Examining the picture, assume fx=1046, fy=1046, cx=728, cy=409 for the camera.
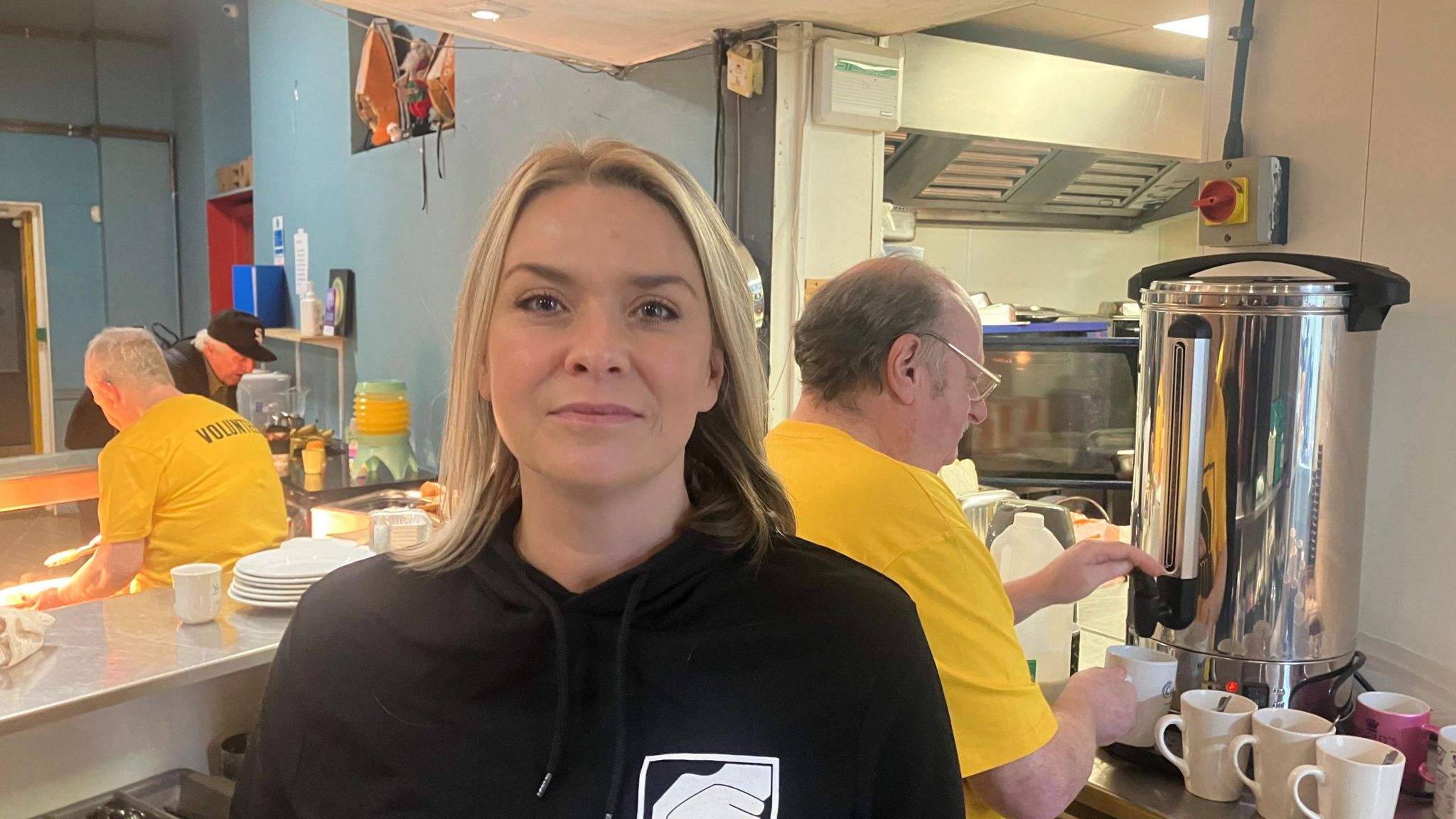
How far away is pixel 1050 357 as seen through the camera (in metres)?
2.84

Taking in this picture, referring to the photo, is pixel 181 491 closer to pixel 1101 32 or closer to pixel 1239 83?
pixel 1239 83

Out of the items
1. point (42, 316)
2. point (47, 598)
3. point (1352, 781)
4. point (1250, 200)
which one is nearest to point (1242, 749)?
point (1352, 781)

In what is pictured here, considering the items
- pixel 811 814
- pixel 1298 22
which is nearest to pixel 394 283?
pixel 1298 22

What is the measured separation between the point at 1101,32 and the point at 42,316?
780cm

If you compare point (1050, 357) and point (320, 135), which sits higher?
point (320, 135)

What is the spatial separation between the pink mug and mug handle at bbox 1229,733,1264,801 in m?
0.18

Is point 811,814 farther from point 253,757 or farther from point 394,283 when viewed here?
point 394,283

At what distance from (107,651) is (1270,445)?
1675 millimetres

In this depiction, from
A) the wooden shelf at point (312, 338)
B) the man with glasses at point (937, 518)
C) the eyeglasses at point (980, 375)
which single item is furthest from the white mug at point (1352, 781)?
the wooden shelf at point (312, 338)

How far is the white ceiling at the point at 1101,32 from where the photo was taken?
10.0ft

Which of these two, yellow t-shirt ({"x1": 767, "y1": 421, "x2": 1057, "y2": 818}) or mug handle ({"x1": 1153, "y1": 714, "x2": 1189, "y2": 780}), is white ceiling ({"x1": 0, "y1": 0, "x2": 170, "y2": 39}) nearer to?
yellow t-shirt ({"x1": 767, "y1": 421, "x2": 1057, "y2": 818})

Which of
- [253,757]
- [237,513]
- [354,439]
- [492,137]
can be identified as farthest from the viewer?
[354,439]

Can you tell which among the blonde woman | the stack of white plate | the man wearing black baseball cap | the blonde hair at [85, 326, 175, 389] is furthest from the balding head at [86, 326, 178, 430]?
the blonde woman

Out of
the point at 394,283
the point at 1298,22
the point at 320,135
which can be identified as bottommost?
the point at 394,283
